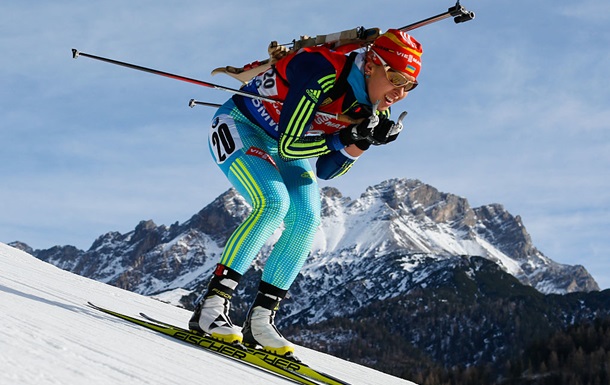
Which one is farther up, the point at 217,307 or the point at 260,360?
the point at 217,307

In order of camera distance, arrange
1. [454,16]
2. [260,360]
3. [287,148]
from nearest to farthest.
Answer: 1. [260,360]
2. [287,148]
3. [454,16]

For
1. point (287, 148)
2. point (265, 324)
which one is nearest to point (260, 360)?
point (265, 324)

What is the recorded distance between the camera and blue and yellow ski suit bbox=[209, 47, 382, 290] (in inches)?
221

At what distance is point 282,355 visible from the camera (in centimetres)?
554

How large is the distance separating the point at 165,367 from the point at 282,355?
1.84m

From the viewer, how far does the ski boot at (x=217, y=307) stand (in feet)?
18.2

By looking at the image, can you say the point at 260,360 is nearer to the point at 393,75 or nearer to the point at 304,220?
the point at 304,220

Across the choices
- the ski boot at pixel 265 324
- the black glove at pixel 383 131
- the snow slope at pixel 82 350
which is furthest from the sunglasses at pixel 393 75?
the snow slope at pixel 82 350

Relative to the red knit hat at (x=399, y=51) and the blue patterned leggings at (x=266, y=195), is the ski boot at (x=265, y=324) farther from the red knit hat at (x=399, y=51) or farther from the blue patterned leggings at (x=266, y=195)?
the red knit hat at (x=399, y=51)

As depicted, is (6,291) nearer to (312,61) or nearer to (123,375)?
(123,375)

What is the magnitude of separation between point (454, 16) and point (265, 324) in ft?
10.1

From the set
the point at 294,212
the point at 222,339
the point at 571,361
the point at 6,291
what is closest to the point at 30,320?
the point at 6,291

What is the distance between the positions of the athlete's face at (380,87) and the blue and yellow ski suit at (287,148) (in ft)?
0.20

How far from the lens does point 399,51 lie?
5.66 meters
